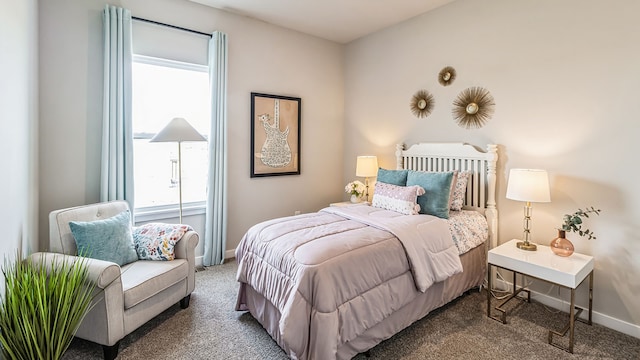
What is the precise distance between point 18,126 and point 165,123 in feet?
4.75

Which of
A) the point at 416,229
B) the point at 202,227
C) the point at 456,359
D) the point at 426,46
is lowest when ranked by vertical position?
the point at 456,359

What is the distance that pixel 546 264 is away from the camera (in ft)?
7.55

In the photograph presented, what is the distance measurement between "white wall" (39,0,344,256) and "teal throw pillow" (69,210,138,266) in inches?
28.4

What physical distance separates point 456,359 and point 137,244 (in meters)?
2.51

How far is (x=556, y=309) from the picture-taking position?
272 cm

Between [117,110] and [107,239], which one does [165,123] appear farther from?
[107,239]

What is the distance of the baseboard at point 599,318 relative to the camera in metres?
2.37

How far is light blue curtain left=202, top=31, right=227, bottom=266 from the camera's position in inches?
139

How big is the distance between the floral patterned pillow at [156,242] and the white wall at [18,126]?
0.70m

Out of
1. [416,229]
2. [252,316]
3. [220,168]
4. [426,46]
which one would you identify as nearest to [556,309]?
[416,229]

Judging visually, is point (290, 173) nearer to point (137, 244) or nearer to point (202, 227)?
point (202, 227)

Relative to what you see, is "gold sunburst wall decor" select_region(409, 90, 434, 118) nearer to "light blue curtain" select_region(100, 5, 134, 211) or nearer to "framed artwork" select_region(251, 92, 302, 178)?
"framed artwork" select_region(251, 92, 302, 178)

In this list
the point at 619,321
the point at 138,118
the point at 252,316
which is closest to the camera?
the point at 619,321

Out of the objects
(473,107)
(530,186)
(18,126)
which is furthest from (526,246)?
(18,126)
